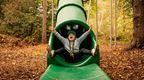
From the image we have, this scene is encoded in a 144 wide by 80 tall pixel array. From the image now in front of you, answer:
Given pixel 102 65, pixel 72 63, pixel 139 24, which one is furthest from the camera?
pixel 139 24

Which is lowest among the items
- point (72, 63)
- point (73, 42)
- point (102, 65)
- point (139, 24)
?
point (102, 65)

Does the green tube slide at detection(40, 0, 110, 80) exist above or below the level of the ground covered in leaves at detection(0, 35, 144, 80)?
above

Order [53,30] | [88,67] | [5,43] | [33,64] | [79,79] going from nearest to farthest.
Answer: [79,79]
[88,67]
[53,30]
[33,64]
[5,43]

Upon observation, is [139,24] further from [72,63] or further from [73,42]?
[72,63]

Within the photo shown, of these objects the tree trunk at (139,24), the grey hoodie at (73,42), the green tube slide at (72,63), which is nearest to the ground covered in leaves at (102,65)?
the tree trunk at (139,24)

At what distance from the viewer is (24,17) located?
25.4m

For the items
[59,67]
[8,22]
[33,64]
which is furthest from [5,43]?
[59,67]

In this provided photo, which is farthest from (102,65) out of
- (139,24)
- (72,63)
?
(139,24)

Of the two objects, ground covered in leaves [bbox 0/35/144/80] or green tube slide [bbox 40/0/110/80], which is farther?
ground covered in leaves [bbox 0/35/144/80]

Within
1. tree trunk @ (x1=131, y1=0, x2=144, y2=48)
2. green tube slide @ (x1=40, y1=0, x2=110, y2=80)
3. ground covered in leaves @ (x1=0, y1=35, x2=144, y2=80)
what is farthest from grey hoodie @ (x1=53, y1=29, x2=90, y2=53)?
tree trunk @ (x1=131, y1=0, x2=144, y2=48)

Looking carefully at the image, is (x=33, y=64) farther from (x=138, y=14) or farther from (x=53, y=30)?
(x=138, y=14)

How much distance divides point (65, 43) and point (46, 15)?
14.6m

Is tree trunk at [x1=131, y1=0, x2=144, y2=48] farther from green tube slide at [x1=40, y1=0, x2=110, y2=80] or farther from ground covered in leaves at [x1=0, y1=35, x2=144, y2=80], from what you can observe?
green tube slide at [x1=40, y1=0, x2=110, y2=80]

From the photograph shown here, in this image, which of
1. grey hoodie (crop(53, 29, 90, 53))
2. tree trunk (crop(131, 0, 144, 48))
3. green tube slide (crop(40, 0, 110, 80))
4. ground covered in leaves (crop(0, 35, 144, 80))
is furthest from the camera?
tree trunk (crop(131, 0, 144, 48))
